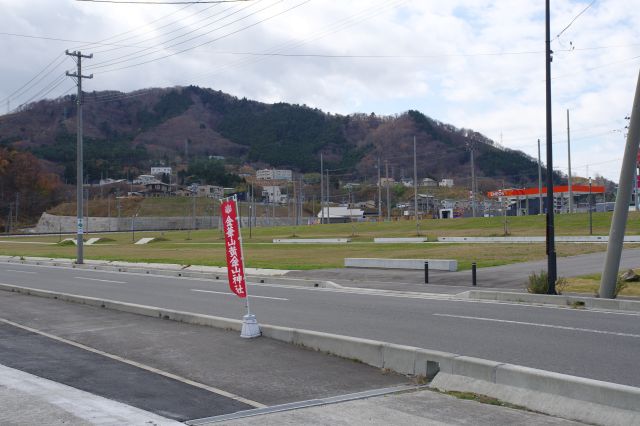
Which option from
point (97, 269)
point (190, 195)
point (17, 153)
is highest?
point (17, 153)

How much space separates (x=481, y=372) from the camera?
7707mm

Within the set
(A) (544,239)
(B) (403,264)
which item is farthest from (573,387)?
Result: (A) (544,239)

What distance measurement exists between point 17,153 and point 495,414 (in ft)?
552

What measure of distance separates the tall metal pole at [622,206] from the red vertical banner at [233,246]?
986cm

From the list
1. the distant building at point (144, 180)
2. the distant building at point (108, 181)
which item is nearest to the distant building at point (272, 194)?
the distant building at point (144, 180)

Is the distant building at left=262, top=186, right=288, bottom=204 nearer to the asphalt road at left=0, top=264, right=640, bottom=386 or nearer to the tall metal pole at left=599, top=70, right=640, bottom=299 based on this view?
the asphalt road at left=0, top=264, right=640, bottom=386

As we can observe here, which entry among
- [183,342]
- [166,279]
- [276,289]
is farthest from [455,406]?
[166,279]

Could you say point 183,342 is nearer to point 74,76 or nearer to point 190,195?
point 74,76

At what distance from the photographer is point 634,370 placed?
28.2 ft

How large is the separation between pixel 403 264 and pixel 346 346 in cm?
1876

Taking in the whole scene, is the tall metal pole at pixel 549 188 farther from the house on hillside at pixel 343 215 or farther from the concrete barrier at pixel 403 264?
the house on hillside at pixel 343 215

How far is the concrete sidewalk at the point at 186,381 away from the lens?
6.60 meters

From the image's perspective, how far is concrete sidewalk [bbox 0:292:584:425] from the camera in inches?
260

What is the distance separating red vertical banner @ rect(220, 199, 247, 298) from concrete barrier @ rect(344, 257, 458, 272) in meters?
14.9
